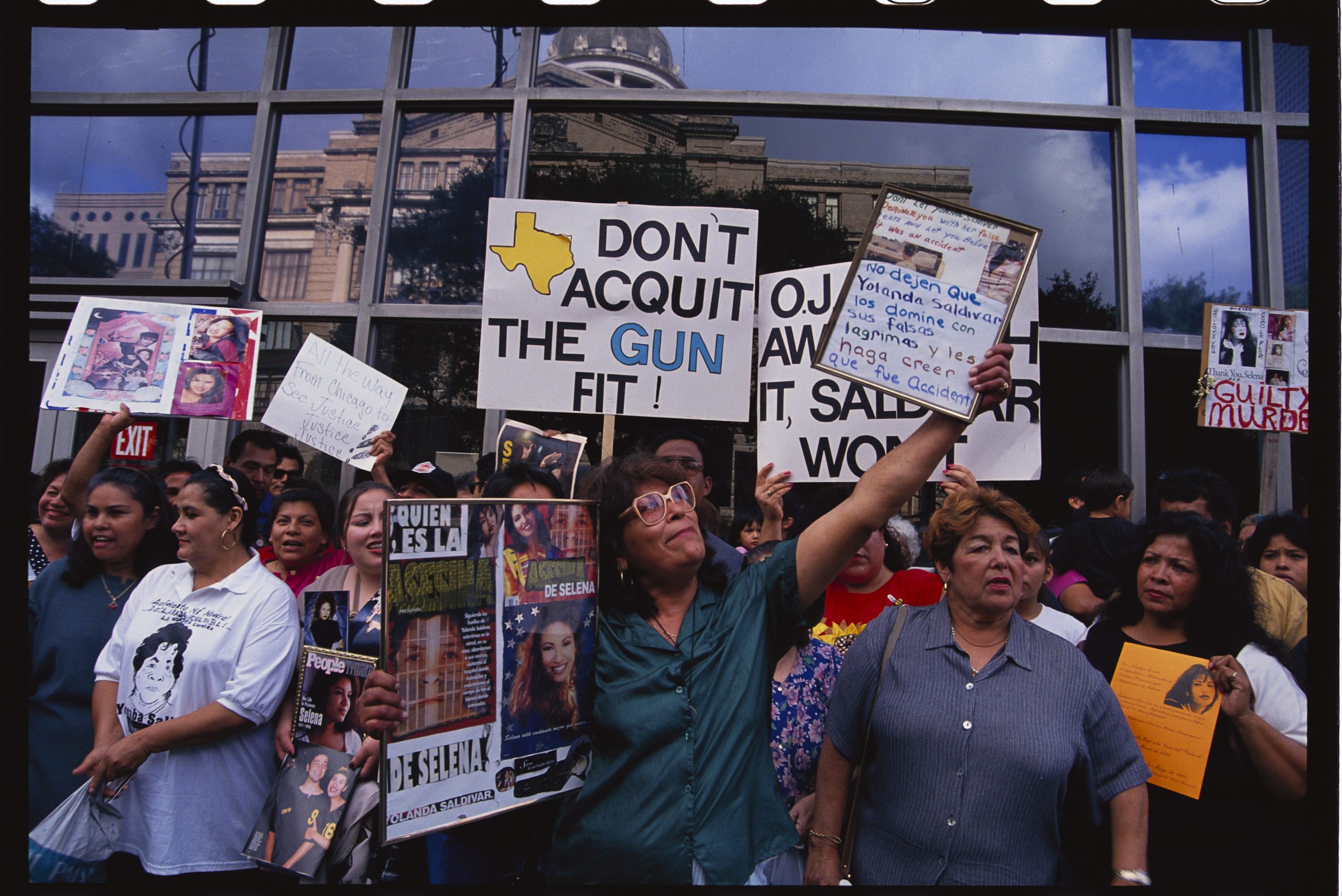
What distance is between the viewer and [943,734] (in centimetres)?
236

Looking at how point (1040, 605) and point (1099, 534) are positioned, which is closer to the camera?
point (1040, 605)

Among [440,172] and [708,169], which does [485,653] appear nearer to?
[708,169]

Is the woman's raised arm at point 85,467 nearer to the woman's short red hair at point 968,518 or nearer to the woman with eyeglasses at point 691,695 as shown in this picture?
the woman with eyeglasses at point 691,695

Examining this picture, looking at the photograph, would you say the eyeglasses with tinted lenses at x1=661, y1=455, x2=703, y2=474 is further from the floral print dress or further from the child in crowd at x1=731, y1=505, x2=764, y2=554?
the floral print dress

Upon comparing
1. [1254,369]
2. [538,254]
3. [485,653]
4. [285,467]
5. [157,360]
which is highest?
[538,254]

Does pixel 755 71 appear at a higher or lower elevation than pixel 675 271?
higher

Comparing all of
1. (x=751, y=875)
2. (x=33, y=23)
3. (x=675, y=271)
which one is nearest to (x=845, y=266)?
(x=675, y=271)

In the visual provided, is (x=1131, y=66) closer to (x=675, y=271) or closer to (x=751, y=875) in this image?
(x=675, y=271)

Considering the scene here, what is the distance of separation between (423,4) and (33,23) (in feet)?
4.72

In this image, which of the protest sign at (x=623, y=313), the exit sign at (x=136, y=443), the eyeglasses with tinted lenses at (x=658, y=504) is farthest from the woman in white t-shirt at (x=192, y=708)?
the exit sign at (x=136, y=443)

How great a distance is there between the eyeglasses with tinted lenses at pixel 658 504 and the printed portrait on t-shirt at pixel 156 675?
5.81ft

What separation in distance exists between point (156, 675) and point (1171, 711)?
11.3ft

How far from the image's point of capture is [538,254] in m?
4.02

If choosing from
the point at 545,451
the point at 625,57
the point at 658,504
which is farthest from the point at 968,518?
the point at 625,57
